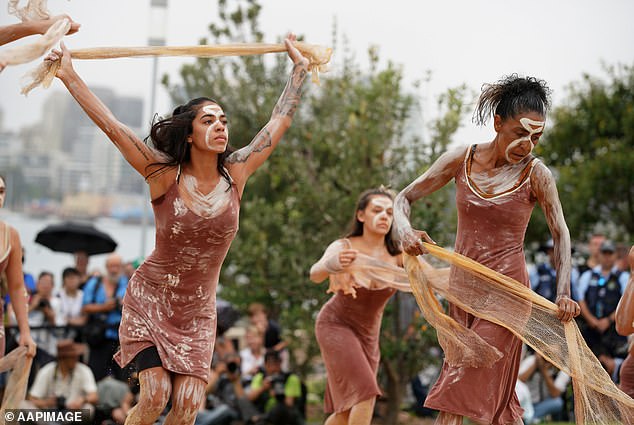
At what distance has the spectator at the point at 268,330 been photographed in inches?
479

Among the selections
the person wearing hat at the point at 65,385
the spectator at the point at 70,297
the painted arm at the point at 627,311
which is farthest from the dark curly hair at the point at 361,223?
the spectator at the point at 70,297

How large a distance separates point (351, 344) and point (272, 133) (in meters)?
2.14

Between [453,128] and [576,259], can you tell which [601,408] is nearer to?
[453,128]

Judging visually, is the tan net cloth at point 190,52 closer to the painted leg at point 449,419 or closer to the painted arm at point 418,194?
the painted arm at point 418,194

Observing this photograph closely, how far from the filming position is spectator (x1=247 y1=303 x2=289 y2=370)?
12.2 metres

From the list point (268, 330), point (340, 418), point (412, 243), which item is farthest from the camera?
point (268, 330)

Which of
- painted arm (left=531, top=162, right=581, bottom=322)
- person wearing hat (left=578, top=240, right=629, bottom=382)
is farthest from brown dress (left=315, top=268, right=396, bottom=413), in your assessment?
person wearing hat (left=578, top=240, right=629, bottom=382)

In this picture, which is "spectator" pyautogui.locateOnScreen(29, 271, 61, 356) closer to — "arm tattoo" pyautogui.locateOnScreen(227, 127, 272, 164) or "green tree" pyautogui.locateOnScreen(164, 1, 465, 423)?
"green tree" pyautogui.locateOnScreen(164, 1, 465, 423)

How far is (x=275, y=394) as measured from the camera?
11250 millimetres

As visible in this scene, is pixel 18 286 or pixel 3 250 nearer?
pixel 3 250

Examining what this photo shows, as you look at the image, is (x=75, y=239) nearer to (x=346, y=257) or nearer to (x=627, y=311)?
(x=346, y=257)

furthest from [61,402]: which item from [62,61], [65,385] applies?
[62,61]

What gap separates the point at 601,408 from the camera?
6.09 m

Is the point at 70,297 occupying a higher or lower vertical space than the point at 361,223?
lower
